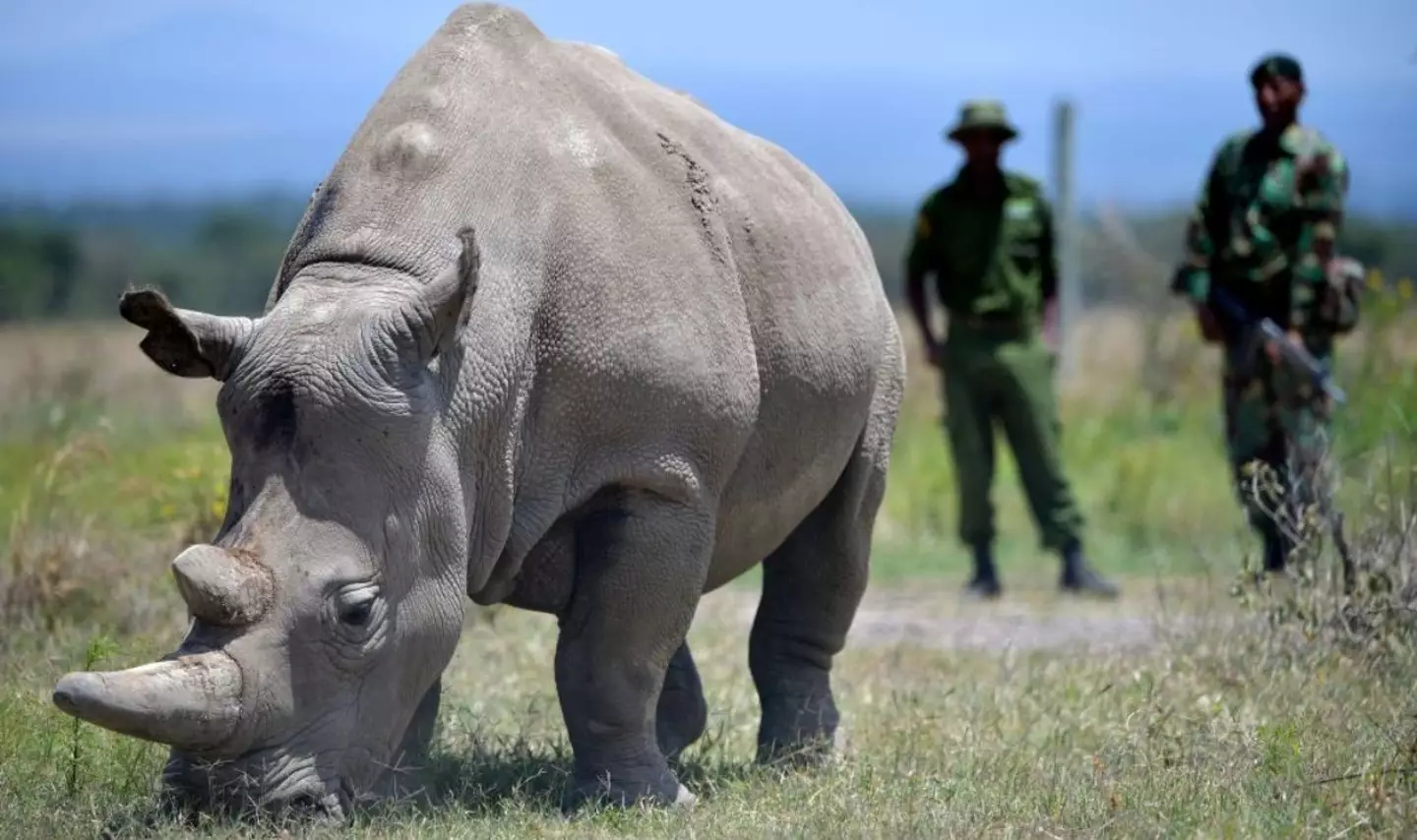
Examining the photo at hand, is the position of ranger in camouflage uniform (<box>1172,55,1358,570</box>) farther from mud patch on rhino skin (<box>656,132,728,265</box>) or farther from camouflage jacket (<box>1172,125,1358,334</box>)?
mud patch on rhino skin (<box>656,132,728,265</box>)

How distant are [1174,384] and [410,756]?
1284 cm

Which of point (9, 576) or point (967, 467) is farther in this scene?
point (967, 467)

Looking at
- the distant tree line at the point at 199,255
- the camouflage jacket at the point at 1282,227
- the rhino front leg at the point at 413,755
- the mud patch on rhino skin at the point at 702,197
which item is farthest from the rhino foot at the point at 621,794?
the camouflage jacket at the point at 1282,227

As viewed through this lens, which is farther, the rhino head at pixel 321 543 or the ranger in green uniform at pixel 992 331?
the ranger in green uniform at pixel 992 331

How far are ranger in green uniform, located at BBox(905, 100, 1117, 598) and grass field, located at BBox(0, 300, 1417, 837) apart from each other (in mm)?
479

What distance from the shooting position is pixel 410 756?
20.8 feet

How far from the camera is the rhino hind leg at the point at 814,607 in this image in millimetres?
7348

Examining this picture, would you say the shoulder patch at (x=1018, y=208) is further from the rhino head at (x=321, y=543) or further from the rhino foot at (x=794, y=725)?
the rhino head at (x=321, y=543)

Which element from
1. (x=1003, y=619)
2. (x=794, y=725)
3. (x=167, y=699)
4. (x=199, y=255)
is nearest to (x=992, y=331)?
(x=1003, y=619)

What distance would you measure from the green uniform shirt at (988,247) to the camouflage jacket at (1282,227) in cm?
112

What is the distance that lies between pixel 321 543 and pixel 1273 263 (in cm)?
656

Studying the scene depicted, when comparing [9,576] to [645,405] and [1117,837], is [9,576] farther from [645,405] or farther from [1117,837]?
[1117,837]

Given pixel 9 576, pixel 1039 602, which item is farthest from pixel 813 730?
pixel 1039 602

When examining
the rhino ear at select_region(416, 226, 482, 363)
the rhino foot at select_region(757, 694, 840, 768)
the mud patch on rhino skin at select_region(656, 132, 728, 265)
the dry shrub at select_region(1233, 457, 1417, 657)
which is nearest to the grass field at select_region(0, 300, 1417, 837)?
the dry shrub at select_region(1233, 457, 1417, 657)
